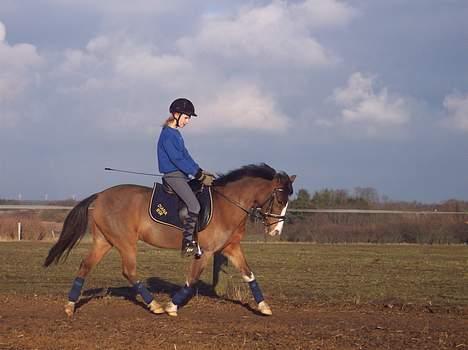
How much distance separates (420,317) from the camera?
10.4m

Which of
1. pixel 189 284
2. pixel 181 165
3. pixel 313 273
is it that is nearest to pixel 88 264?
pixel 189 284

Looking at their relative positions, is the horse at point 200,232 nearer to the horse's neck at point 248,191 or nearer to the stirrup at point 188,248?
the horse's neck at point 248,191

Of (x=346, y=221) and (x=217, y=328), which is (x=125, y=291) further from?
(x=346, y=221)

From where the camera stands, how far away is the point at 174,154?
10172 mm

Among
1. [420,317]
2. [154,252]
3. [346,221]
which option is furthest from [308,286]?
[346,221]

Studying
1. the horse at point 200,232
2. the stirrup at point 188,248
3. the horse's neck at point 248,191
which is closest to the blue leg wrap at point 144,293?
the horse at point 200,232

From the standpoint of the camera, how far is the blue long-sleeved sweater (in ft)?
33.4

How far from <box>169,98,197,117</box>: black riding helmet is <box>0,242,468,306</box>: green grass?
12.1 ft

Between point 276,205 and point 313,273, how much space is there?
9.80 m

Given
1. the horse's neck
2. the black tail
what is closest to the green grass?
the horse's neck

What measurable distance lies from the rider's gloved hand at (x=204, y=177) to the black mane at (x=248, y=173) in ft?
1.54

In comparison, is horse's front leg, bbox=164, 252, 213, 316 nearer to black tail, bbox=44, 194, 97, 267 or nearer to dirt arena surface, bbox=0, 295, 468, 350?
dirt arena surface, bbox=0, 295, 468, 350

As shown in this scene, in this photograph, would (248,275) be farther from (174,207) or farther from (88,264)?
(88,264)

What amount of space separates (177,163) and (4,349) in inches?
138
